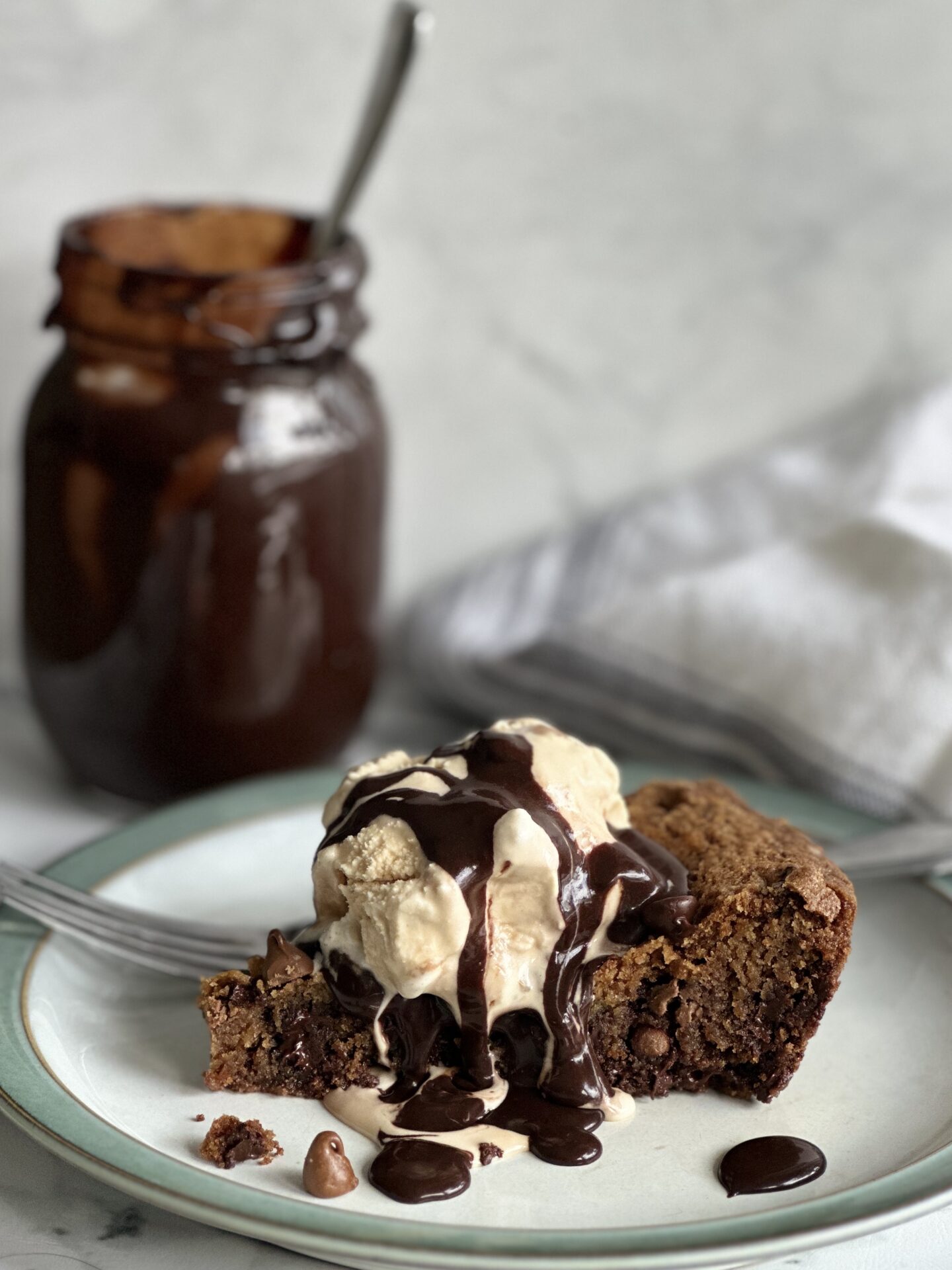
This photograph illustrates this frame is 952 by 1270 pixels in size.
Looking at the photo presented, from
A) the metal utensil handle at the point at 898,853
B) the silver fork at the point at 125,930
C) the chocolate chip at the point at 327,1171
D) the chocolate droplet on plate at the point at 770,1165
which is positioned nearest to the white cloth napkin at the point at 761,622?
the metal utensil handle at the point at 898,853

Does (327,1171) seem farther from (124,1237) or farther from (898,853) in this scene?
(898,853)

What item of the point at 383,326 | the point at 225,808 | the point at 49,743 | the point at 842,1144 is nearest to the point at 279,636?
the point at 225,808

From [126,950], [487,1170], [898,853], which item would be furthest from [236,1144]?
[898,853]

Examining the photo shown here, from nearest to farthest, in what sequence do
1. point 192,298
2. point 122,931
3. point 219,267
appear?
1. point 122,931
2. point 192,298
3. point 219,267

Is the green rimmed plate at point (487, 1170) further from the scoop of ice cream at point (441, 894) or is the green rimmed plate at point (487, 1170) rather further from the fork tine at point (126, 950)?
the scoop of ice cream at point (441, 894)

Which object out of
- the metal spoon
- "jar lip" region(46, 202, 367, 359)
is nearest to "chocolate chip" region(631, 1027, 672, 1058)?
"jar lip" region(46, 202, 367, 359)

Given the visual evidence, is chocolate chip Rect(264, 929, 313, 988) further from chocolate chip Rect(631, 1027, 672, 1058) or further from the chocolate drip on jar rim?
chocolate chip Rect(631, 1027, 672, 1058)

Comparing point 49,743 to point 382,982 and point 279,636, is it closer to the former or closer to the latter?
point 279,636
